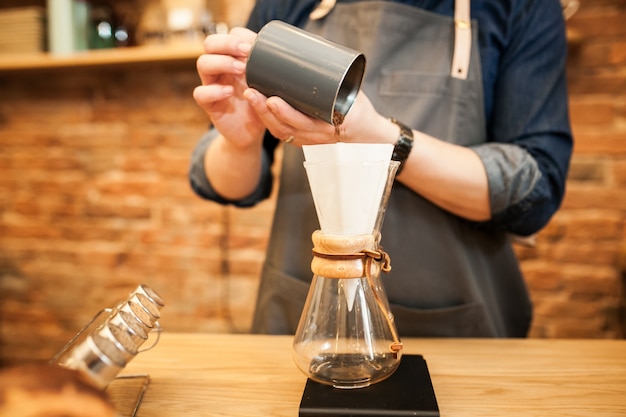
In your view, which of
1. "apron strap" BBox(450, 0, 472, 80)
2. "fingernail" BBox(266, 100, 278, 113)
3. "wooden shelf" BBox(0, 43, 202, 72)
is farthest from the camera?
"wooden shelf" BBox(0, 43, 202, 72)

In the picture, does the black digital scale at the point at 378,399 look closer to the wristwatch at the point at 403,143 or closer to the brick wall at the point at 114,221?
the wristwatch at the point at 403,143

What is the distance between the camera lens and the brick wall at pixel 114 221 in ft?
6.43

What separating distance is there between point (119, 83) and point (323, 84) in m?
1.58

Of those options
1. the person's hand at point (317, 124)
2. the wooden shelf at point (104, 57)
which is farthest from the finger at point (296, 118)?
the wooden shelf at point (104, 57)

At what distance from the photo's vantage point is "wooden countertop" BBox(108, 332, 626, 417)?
642 millimetres

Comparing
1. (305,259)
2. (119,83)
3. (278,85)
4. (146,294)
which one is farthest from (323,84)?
(119,83)

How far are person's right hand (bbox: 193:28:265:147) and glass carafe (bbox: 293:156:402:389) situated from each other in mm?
218

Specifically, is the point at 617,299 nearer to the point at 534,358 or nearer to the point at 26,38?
the point at 534,358

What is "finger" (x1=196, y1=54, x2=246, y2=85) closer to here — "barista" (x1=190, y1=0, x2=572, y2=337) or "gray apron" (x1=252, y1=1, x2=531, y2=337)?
"barista" (x1=190, y1=0, x2=572, y2=337)

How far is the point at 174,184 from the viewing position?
2.00 meters

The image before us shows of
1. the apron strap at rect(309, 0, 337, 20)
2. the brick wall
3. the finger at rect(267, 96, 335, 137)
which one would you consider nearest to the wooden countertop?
the finger at rect(267, 96, 335, 137)

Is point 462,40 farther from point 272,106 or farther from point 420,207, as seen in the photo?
point 272,106

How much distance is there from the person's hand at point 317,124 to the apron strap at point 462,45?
25 centimetres

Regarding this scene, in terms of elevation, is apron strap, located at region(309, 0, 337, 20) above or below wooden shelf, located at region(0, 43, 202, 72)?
above
